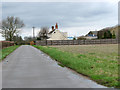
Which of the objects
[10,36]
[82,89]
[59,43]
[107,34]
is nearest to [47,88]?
[82,89]

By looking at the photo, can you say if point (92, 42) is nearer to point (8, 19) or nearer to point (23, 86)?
point (8, 19)

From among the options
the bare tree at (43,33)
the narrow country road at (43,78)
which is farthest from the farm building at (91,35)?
the narrow country road at (43,78)

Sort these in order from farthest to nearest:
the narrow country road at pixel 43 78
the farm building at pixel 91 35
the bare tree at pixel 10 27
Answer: the farm building at pixel 91 35 < the bare tree at pixel 10 27 < the narrow country road at pixel 43 78

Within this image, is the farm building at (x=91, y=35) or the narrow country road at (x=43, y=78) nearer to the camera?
the narrow country road at (x=43, y=78)

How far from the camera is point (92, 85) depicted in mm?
7492

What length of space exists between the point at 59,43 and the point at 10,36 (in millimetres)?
22655

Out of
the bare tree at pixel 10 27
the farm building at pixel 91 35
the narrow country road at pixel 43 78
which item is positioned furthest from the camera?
the farm building at pixel 91 35

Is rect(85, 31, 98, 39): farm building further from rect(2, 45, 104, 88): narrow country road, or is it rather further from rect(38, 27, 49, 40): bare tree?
rect(2, 45, 104, 88): narrow country road

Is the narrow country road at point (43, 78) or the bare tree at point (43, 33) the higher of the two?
the bare tree at point (43, 33)

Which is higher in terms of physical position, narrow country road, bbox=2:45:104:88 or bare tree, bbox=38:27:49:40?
bare tree, bbox=38:27:49:40

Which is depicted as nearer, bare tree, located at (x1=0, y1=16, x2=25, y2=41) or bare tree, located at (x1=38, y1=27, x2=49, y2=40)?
bare tree, located at (x1=0, y1=16, x2=25, y2=41)

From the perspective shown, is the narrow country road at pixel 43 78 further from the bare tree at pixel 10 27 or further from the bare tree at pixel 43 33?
the bare tree at pixel 43 33

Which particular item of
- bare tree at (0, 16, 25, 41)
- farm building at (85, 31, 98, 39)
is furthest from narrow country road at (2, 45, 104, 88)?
farm building at (85, 31, 98, 39)

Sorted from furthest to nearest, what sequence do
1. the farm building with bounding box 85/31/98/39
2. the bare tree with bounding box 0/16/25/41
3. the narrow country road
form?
the farm building with bounding box 85/31/98/39 → the bare tree with bounding box 0/16/25/41 → the narrow country road
